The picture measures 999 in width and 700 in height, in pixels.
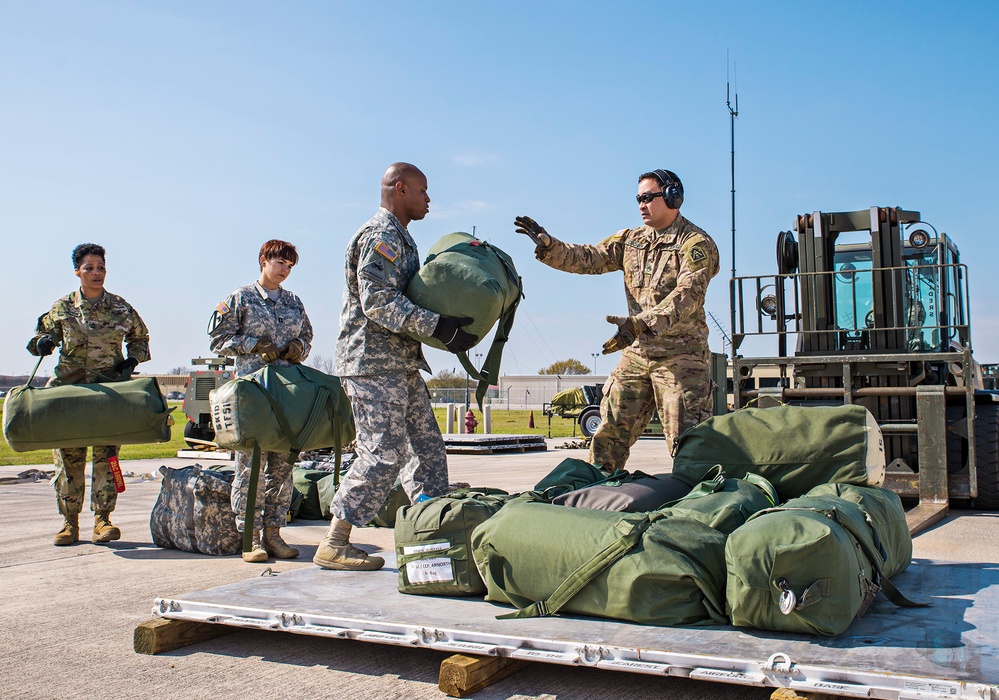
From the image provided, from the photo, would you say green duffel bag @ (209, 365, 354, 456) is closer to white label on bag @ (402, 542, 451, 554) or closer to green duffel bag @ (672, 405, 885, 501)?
white label on bag @ (402, 542, 451, 554)

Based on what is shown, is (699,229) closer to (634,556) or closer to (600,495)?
(600,495)

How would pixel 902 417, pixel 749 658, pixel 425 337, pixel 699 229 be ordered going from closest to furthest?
pixel 749 658, pixel 425 337, pixel 699 229, pixel 902 417

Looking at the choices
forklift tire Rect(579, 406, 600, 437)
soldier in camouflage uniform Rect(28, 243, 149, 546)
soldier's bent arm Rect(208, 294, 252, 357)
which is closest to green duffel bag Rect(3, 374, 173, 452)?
soldier in camouflage uniform Rect(28, 243, 149, 546)

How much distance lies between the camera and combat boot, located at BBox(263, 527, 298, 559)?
17.8 ft

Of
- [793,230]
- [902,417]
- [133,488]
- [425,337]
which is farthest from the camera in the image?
[133,488]

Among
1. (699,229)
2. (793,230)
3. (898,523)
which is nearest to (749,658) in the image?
(898,523)

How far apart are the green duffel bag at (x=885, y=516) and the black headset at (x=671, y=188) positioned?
2.04 meters

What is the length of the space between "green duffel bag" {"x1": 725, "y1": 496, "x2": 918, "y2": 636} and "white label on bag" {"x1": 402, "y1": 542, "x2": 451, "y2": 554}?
125cm

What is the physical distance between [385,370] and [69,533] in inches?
135

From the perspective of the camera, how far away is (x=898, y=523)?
3.85 meters

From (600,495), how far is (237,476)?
2700mm

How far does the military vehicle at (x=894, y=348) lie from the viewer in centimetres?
778

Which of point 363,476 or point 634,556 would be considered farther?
point 363,476

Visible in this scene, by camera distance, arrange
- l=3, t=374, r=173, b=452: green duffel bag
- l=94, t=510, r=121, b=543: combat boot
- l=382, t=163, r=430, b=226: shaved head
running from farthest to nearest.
Result: l=94, t=510, r=121, b=543: combat boot
l=3, t=374, r=173, b=452: green duffel bag
l=382, t=163, r=430, b=226: shaved head
